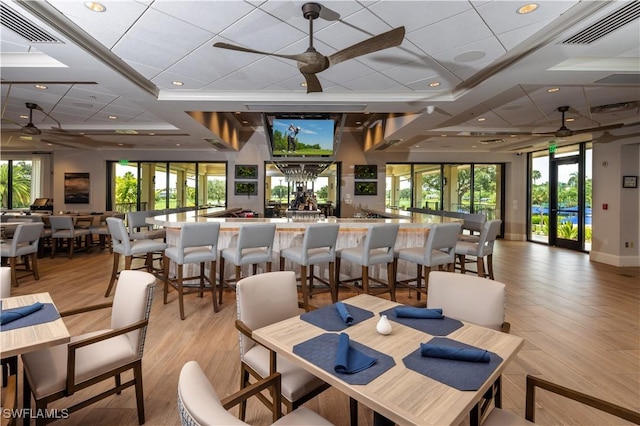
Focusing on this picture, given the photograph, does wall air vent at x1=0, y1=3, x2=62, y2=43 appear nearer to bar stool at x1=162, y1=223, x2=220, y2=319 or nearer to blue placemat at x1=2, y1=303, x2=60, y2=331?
bar stool at x1=162, y1=223, x2=220, y2=319

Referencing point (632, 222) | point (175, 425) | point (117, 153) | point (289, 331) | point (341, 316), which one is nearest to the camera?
point (289, 331)

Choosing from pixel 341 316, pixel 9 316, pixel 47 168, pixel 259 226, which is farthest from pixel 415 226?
pixel 47 168

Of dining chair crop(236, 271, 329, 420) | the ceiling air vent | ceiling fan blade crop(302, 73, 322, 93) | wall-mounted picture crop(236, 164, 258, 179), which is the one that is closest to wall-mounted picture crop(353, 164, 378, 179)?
wall-mounted picture crop(236, 164, 258, 179)

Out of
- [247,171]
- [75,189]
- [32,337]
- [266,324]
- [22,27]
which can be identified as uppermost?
[22,27]

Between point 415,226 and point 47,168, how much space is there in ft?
43.3

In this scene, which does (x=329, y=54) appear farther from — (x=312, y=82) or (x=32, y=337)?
(x=32, y=337)

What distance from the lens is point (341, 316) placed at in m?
1.79

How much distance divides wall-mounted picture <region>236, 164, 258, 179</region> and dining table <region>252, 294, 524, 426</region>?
327 inches

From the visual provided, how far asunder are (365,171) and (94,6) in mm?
8022

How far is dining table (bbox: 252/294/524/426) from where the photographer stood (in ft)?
3.53

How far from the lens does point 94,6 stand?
2.62 m

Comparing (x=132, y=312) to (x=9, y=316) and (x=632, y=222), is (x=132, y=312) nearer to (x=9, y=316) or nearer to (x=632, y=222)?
(x=9, y=316)

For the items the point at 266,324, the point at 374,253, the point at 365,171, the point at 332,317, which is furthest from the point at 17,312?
the point at 365,171

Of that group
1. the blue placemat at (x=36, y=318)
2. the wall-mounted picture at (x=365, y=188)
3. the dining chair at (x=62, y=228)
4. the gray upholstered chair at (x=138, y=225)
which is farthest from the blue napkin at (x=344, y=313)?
the wall-mounted picture at (x=365, y=188)
